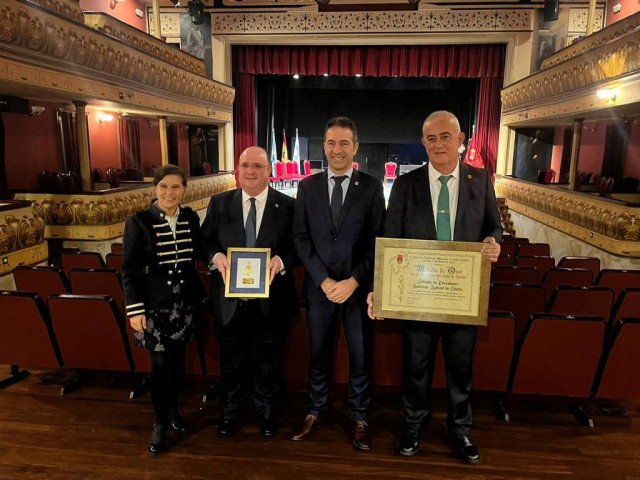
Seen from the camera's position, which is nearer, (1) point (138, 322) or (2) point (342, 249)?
(1) point (138, 322)

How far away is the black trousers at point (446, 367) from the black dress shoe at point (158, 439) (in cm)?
127

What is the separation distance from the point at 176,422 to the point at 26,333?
121 centimetres

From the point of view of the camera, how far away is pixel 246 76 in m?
13.0

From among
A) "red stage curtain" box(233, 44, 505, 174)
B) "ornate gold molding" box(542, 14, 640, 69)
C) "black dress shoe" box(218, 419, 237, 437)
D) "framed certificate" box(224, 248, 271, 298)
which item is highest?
"red stage curtain" box(233, 44, 505, 174)

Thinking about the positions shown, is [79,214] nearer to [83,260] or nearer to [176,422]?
[83,260]

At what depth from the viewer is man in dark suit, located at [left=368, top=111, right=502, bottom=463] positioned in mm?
2203

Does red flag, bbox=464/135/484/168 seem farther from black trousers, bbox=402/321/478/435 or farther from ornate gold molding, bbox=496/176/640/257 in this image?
black trousers, bbox=402/321/478/435

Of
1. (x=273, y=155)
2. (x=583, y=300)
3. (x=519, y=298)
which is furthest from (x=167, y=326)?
(x=273, y=155)

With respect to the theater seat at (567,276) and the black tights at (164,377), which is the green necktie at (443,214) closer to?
the black tights at (164,377)

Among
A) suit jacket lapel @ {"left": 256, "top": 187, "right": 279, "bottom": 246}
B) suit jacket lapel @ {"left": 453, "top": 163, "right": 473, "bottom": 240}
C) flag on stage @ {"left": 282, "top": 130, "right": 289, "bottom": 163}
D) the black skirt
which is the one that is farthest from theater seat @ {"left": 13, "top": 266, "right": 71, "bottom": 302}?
flag on stage @ {"left": 282, "top": 130, "right": 289, "bottom": 163}

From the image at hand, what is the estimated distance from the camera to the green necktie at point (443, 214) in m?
2.23

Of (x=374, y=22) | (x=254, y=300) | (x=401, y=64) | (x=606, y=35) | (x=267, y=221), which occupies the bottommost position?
(x=254, y=300)

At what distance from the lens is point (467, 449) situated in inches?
90.4

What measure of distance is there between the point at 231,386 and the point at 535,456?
1.64 metres
